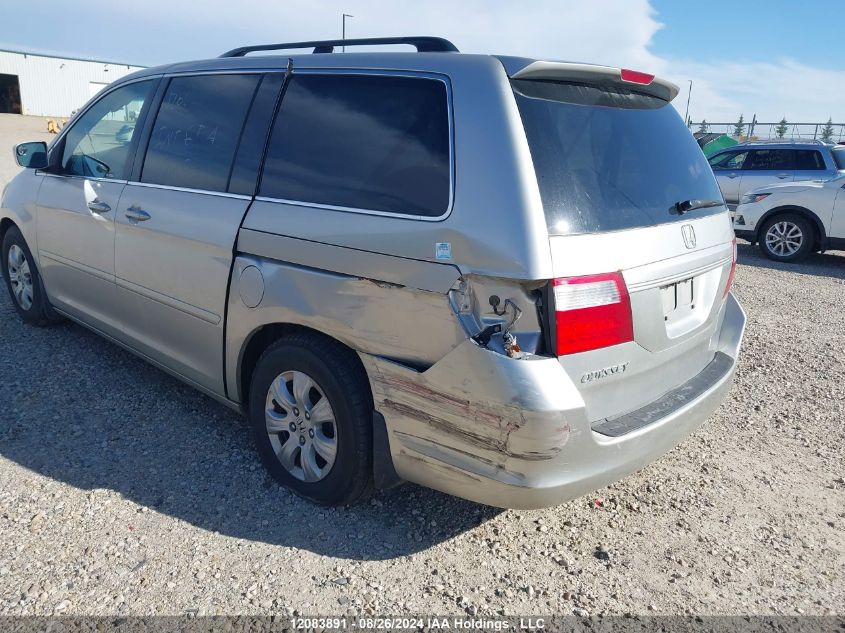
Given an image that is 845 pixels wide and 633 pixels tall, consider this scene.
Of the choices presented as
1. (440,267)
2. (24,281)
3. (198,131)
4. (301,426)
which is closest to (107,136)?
(198,131)

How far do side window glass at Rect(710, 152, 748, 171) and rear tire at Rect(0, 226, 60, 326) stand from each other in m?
12.0

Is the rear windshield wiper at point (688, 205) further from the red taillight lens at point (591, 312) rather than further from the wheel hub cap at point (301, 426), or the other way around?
the wheel hub cap at point (301, 426)

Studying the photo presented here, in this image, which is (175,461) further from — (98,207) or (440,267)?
(440,267)

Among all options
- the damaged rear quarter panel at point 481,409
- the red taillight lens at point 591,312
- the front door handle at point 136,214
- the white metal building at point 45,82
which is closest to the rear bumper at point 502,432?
the damaged rear quarter panel at point 481,409

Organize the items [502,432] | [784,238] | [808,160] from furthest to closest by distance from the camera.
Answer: [808,160], [784,238], [502,432]

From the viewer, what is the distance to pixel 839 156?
1141 cm

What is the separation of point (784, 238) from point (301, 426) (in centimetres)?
947

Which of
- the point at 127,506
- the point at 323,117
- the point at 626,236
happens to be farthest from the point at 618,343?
the point at 127,506

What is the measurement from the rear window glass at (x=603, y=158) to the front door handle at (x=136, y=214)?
7.16ft

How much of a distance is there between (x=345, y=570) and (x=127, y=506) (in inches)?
42.6

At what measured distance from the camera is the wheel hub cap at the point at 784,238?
32.8 feet

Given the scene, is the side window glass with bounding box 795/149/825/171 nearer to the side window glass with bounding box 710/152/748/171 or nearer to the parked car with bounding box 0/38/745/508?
the side window glass with bounding box 710/152/748/171

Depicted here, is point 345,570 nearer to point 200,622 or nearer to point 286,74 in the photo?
point 200,622

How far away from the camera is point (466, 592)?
2.55 meters
